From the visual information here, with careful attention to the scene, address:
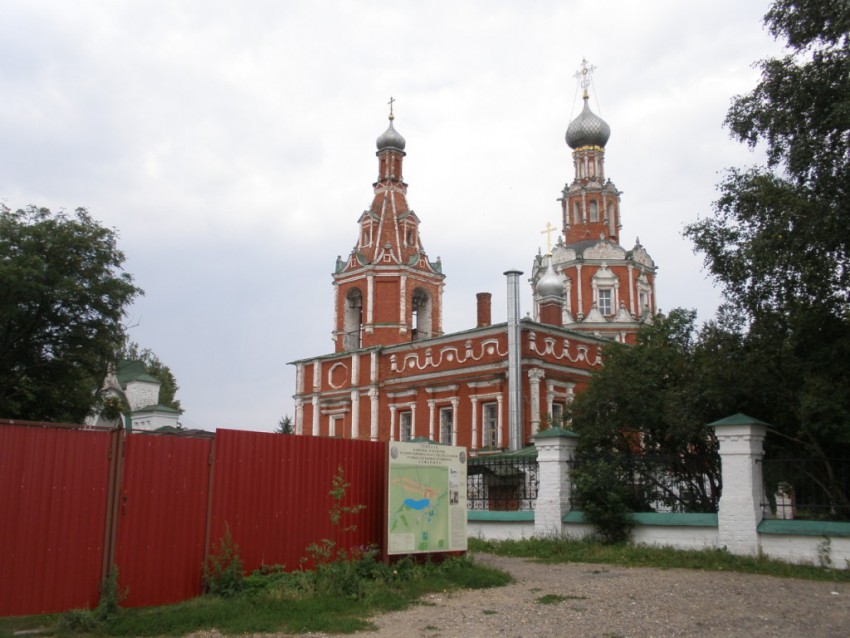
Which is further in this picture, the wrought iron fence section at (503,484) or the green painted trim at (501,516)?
the wrought iron fence section at (503,484)

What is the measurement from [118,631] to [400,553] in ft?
13.4

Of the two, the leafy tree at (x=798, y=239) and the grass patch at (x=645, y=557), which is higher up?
the leafy tree at (x=798, y=239)

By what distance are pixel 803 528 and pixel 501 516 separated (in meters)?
5.78

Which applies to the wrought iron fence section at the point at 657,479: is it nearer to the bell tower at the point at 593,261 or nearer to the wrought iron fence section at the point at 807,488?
the wrought iron fence section at the point at 807,488

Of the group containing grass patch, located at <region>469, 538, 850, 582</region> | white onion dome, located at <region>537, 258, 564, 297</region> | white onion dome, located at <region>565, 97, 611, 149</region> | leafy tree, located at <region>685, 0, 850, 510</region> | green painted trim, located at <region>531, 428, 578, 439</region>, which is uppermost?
white onion dome, located at <region>565, 97, 611, 149</region>

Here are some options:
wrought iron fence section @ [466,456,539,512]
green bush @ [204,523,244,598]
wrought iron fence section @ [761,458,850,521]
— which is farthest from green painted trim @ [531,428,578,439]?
green bush @ [204,523,244,598]

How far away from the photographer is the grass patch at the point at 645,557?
38.0 feet

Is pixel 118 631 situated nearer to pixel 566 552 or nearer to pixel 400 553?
pixel 400 553

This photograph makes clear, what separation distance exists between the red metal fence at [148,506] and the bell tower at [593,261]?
31577 millimetres

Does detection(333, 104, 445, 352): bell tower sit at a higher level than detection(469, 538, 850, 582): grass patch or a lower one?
higher

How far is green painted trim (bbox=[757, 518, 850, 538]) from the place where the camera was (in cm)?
1166

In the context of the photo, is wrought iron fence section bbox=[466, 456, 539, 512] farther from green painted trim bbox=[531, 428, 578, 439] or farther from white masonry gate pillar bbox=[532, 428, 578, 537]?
green painted trim bbox=[531, 428, 578, 439]

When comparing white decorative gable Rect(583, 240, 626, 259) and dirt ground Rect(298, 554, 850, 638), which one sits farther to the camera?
white decorative gable Rect(583, 240, 626, 259)

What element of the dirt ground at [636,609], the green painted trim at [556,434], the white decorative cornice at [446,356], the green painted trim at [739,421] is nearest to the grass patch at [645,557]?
the dirt ground at [636,609]
